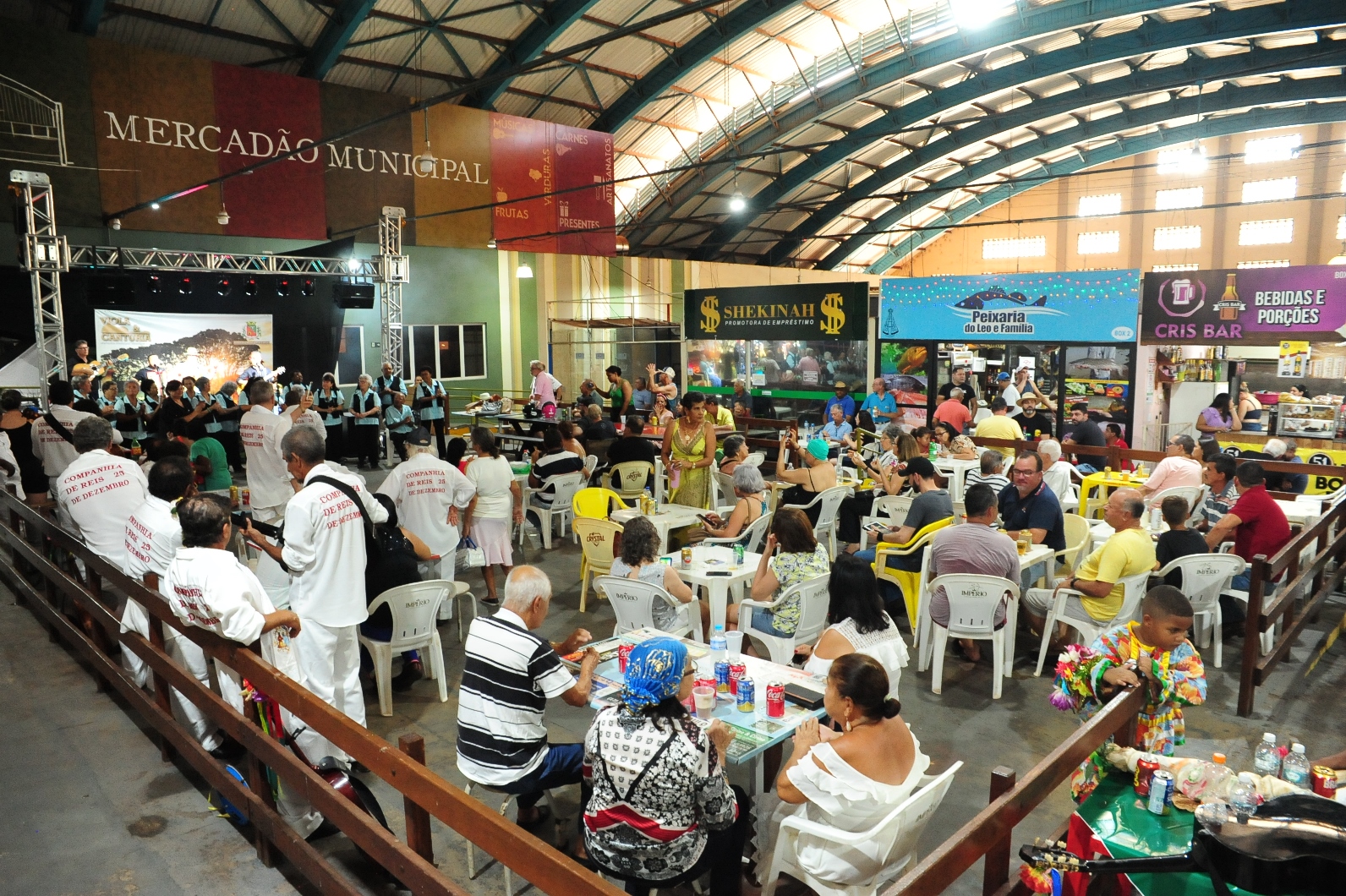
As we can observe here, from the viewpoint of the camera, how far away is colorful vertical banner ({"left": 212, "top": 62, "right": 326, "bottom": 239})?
12578 millimetres

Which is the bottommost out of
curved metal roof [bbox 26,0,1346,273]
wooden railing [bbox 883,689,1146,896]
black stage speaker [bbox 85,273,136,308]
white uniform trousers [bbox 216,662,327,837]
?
white uniform trousers [bbox 216,662,327,837]

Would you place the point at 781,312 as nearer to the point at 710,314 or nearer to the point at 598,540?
the point at 710,314

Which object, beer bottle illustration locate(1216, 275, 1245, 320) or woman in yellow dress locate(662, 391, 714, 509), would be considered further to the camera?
beer bottle illustration locate(1216, 275, 1245, 320)

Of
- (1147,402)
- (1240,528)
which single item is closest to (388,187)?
(1147,402)

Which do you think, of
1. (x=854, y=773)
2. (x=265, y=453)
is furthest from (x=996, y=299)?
(x=854, y=773)

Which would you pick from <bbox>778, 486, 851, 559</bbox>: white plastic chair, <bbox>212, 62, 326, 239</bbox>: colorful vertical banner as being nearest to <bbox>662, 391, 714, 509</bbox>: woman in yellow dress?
<bbox>778, 486, 851, 559</bbox>: white plastic chair

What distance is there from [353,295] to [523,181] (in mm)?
4477

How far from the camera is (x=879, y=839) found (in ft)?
8.36

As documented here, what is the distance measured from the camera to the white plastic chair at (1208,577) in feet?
16.9

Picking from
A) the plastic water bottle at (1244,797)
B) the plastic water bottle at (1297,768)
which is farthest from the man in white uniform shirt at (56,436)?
the plastic water bottle at (1297,768)

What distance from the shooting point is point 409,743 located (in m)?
2.41

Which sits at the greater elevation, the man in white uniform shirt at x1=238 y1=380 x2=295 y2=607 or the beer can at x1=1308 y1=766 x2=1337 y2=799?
the man in white uniform shirt at x1=238 y1=380 x2=295 y2=607

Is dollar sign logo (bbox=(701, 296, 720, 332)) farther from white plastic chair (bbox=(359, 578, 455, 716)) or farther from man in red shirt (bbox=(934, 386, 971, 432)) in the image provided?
white plastic chair (bbox=(359, 578, 455, 716))

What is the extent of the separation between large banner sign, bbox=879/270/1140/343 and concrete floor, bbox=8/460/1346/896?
5.61 meters
